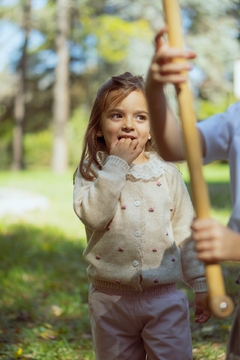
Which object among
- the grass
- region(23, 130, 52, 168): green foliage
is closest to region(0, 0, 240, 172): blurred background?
region(23, 130, 52, 168): green foliage

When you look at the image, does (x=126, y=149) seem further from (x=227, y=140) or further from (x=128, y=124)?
(x=227, y=140)

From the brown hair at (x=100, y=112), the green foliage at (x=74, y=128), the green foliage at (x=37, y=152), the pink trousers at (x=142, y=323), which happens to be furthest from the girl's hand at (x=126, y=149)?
the green foliage at (x=37, y=152)

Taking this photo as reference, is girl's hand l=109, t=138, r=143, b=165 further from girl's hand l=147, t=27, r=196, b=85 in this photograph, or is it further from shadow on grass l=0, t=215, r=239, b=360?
shadow on grass l=0, t=215, r=239, b=360

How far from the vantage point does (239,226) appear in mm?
1599

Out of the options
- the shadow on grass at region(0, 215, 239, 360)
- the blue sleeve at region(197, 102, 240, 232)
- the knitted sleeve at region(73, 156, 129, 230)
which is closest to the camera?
the blue sleeve at region(197, 102, 240, 232)

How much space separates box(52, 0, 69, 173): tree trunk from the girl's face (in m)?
17.8

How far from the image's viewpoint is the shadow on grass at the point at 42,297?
11.5 ft

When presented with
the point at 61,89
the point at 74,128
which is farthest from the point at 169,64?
the point at 74,128

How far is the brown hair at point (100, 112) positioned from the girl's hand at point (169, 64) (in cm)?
87

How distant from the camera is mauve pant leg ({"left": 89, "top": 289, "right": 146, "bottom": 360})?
7.35 feet

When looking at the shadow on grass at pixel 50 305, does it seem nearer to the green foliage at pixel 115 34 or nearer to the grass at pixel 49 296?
the grass at pixel 49 296

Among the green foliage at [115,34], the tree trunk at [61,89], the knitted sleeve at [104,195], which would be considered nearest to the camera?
the knitted sleeve at [104,195]

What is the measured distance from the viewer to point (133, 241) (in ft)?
7.30

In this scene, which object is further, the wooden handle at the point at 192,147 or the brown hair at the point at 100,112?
the brown hair at the point at 100,112
